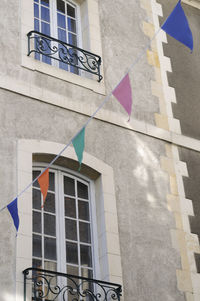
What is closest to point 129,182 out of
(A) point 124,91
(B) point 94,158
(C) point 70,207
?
(B) point 94,158

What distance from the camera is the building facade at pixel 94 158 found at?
24.8ft

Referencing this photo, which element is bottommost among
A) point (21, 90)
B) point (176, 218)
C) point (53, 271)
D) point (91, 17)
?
point (53, 271)

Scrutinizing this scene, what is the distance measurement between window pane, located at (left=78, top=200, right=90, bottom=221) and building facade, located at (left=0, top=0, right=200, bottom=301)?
0.05ft

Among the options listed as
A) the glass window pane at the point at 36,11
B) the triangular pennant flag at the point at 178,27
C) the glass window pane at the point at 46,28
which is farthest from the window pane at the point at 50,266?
the glass window pane at the point at 36,11

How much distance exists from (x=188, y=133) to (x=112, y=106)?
1.32 meters

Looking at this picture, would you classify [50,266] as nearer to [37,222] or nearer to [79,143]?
[37,222]

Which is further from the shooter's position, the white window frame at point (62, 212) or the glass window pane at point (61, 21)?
the glass window pane at point (61, 21)

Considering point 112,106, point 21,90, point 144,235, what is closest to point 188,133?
point 112,106

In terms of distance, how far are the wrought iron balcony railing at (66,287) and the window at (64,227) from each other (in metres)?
0.15

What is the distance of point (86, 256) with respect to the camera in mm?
7848

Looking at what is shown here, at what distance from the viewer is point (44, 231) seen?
25.1ft

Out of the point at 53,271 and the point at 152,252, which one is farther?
the point at 152,252

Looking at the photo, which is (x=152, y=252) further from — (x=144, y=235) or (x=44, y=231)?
(x=44, y=231)

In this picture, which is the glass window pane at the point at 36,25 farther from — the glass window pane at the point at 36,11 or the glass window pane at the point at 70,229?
the glass window pane at the point at 70,229
